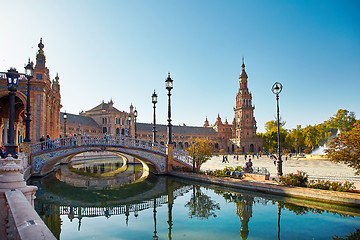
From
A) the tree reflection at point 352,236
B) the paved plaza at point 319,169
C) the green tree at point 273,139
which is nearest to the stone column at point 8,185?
the tree reflection at point 352,236

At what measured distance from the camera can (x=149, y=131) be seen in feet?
340

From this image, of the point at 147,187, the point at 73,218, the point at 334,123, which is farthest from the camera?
the point at 334,123

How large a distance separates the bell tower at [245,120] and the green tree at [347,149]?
8117 cm

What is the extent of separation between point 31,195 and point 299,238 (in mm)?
8492

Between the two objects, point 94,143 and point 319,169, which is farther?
point 319,169

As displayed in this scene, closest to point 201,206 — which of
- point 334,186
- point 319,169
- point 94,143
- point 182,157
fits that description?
point 334,186

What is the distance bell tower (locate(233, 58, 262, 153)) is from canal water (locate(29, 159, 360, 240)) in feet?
262

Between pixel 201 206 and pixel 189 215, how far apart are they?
169 cm

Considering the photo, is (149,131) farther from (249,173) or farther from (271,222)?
(271,222)

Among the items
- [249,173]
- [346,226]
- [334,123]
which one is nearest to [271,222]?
[346,226]

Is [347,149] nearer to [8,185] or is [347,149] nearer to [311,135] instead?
[8,185]

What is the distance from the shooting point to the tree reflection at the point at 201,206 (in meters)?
12.3

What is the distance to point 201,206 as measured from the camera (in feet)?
45.2

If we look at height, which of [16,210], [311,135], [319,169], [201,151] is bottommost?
[319,169]
